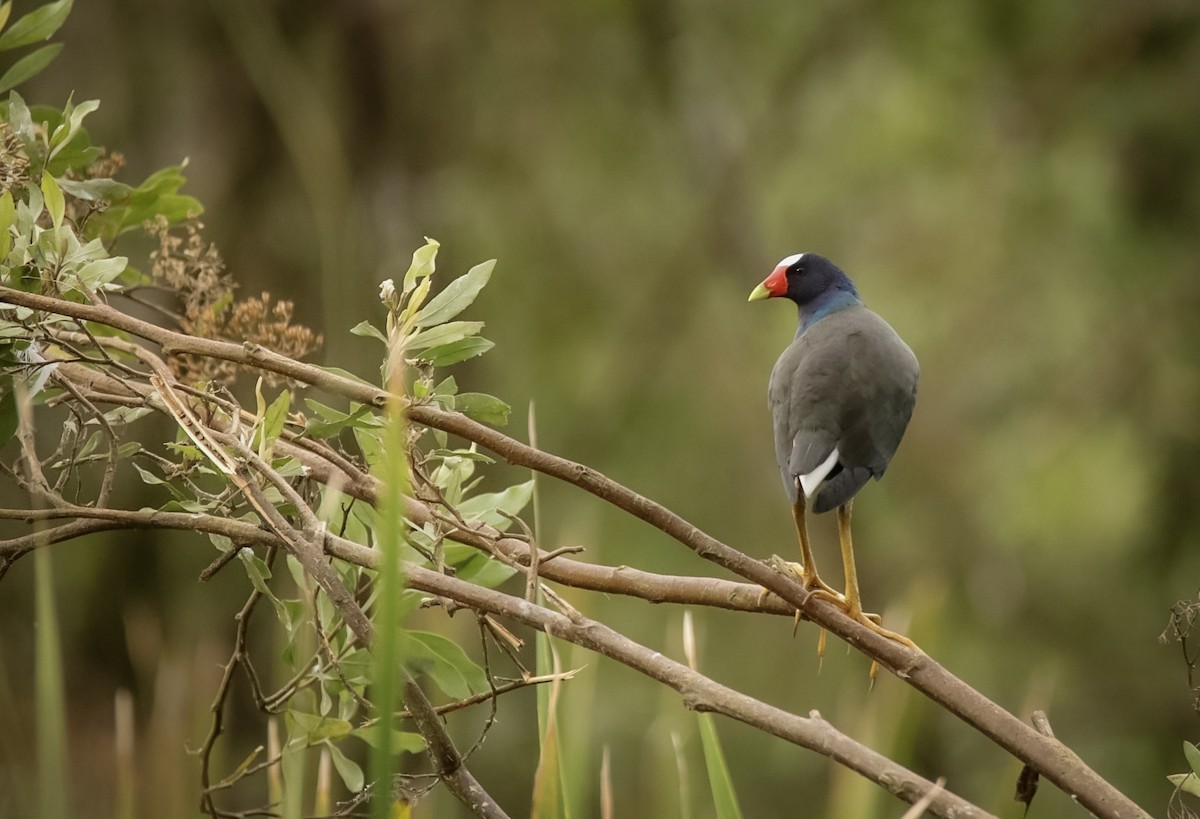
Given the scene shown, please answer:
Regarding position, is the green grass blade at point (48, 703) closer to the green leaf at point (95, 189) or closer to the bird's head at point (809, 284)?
the green leaf at point (95, 189)

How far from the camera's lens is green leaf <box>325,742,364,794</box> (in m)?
1.99

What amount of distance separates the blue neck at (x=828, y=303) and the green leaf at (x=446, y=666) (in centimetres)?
162

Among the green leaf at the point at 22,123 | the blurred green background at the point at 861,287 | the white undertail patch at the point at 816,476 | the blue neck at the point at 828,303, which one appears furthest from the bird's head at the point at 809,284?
the blurred green background at the point at 861,287

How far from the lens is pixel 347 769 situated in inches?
80.6

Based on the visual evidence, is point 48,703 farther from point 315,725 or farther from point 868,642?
point 868,642

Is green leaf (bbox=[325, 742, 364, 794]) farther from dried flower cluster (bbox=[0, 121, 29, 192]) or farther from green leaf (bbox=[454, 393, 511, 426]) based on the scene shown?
dried flower cluster (bbox=[0, 121, 29, 192])

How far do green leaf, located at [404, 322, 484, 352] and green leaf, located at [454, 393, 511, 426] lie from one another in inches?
3.2

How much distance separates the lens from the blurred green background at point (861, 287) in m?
7.36

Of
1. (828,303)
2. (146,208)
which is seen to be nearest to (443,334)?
(146,208)

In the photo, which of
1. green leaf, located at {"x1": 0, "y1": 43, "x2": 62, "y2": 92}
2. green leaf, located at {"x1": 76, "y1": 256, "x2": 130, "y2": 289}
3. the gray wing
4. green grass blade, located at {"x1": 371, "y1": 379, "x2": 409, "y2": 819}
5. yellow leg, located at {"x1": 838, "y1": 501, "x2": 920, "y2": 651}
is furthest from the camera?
the gray wing

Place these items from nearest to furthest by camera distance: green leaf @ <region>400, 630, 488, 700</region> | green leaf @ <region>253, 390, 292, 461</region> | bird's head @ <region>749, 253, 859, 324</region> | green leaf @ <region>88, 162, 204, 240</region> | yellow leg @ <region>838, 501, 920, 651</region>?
green leaf @ <region>253, 390, 292, 461</region>, green leaf @ <region>400, 630, 488, 700</region>, green leaf @ <region>88, 162, 204, 240</region>, yellow leg @ <region>838, 501, 920, 651</region>, bird's head @ <region>749, 253, 859, 324</region>

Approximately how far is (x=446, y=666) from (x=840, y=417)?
3.28ft

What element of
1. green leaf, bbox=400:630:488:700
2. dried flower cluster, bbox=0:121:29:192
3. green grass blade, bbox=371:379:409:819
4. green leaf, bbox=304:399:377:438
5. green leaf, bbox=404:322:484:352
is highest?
dried flower cluster, bbox=0:121:29:192

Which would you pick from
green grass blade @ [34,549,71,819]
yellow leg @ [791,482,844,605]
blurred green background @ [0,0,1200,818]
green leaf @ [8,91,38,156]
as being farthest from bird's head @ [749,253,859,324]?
blurred green background @ [0,0,1200,818]
